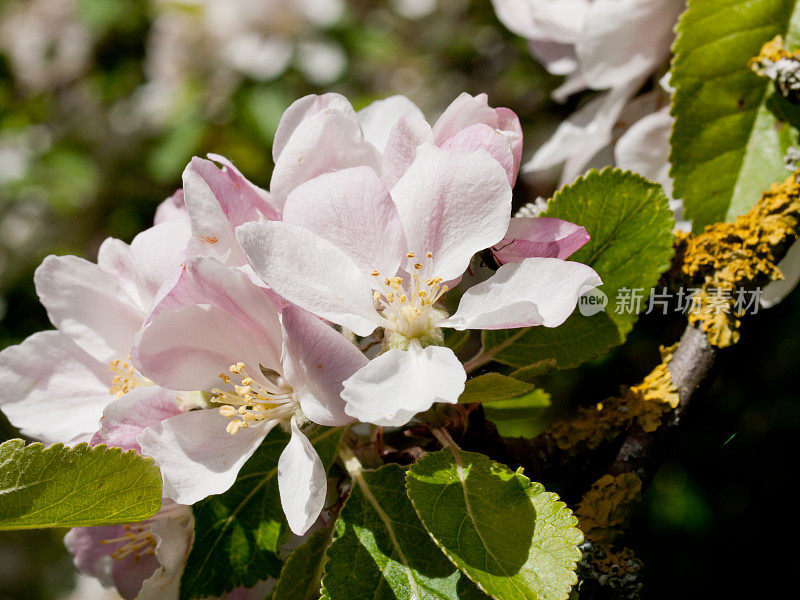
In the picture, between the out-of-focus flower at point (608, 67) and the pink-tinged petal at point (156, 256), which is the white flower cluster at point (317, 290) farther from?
the out-of-focus flower at point (608, 67)

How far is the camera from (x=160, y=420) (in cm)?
68

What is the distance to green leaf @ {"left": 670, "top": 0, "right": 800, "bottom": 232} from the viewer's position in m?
0.96

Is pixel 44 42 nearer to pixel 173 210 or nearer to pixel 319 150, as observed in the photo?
pixel 173 210

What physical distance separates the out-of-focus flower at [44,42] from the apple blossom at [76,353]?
1811 mm

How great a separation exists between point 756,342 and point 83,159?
192 centimetres

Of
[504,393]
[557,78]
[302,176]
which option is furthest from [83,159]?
[504,393]

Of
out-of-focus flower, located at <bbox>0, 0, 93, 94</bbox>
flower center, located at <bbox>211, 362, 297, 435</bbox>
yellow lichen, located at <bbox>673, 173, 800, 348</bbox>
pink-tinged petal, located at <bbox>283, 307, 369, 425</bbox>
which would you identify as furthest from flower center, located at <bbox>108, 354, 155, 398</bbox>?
out-of-focus flower, located at <bbox>0, 0, 93, 94</bbox>

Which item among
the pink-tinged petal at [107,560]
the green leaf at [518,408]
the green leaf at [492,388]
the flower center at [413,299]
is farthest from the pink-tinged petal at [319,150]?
the pink-tinged petal at [107,560]

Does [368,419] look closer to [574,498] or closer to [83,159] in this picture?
[574,498]

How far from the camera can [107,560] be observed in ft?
2.93

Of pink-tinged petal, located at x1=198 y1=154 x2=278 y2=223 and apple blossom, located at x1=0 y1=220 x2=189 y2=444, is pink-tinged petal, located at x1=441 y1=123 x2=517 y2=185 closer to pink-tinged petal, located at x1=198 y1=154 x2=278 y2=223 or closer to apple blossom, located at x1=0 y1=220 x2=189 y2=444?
pink-tinged petal, located at x1=198 y1=154 x2=278 y2=223

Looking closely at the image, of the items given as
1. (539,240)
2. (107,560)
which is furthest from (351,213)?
(107,560)

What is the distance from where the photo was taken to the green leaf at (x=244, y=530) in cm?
77

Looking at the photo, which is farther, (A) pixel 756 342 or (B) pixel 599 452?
(A) pixel 756 342
